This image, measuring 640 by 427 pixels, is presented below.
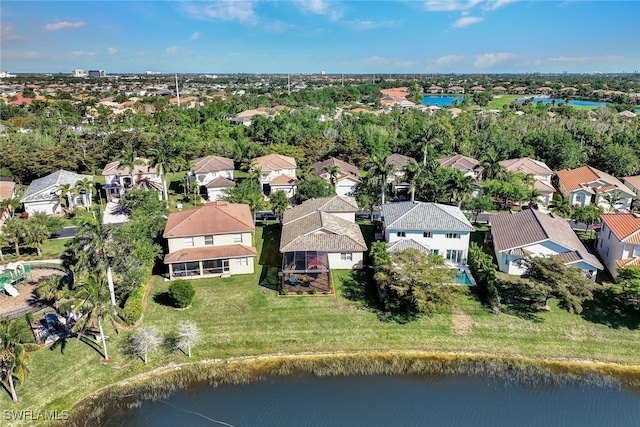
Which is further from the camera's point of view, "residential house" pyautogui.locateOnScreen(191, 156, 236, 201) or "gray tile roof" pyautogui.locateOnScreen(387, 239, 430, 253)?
"residential house" pyautogui.locateOnScreen(191, 156, 236, 201)

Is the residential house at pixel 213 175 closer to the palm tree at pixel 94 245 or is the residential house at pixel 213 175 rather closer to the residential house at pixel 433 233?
the residential house at pixel 433 233

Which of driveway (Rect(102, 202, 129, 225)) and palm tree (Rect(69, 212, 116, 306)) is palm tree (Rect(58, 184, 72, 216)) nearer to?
driveway (Rect(102, 202, 129, 225))

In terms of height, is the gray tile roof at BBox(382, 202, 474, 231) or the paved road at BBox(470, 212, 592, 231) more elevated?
the gray tile roof at BBox(382, 202, 474, 231)

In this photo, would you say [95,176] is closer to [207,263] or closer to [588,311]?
[207,263]

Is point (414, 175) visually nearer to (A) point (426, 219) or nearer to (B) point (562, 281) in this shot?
(A) point (426, 219)

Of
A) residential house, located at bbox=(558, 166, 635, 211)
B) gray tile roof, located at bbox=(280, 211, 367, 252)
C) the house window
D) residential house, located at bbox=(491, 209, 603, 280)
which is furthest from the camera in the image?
residential house, located at bbox=(558, 166, 635, 211)

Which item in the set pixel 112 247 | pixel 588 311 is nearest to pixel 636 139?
pixel 588 311

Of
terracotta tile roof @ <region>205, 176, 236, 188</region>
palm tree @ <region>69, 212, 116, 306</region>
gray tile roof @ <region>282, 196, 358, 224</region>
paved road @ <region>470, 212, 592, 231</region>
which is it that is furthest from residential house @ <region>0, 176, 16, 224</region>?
paved road @ <region>470, 212, 592, 231</region>
